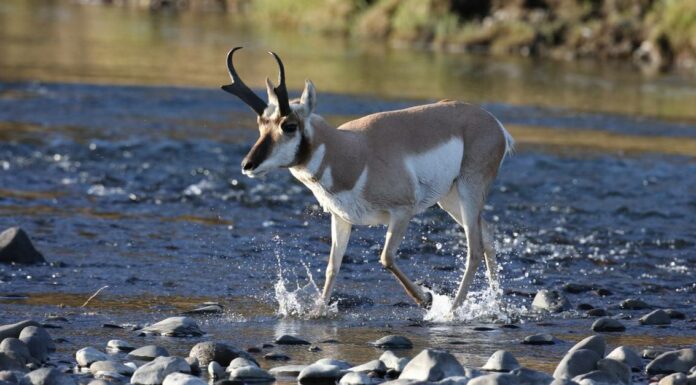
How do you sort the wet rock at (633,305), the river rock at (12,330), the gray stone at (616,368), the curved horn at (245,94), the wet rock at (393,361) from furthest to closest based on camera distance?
the wet rock at (633,305) → the curved horn at (245,94) → the river rock at (12,330) → the wet rock at (393,361) → the gray stone at (616,368)

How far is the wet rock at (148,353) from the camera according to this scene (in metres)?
8.73

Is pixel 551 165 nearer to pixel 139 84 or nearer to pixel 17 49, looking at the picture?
pixel 139 84

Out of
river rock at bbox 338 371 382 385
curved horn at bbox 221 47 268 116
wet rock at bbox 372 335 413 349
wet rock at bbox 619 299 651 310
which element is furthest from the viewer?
wet rock at bbox 619 299 651 310

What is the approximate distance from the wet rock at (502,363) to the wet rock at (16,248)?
5.08 metres

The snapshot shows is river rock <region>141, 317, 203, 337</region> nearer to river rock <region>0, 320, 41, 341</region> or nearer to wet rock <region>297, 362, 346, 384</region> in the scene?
river rock <region>0, 320, 41, 341</region>

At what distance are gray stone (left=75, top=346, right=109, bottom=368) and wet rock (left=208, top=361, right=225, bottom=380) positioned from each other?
715mm

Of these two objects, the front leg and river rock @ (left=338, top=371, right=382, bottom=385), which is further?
the front leg

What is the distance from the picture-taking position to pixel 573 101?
27.1 metres

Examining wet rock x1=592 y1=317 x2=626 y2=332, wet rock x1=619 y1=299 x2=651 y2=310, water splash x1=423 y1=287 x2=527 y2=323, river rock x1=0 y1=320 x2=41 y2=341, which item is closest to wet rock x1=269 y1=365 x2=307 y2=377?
river rock x1=0 y1=320 x2=41 y2=341

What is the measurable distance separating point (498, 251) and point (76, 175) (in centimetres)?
631

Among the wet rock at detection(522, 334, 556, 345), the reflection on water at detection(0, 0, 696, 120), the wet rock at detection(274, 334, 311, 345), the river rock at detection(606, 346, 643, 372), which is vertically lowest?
the reflection on water at detection(0, 0, 696, 120)

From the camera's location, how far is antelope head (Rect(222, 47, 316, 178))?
953cm

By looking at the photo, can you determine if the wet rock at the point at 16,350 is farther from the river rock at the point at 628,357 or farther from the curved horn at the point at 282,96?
the river rock at the point at 628,357

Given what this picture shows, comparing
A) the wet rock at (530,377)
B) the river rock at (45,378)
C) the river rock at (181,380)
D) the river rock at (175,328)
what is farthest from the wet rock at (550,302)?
the river rock at (45,378)
